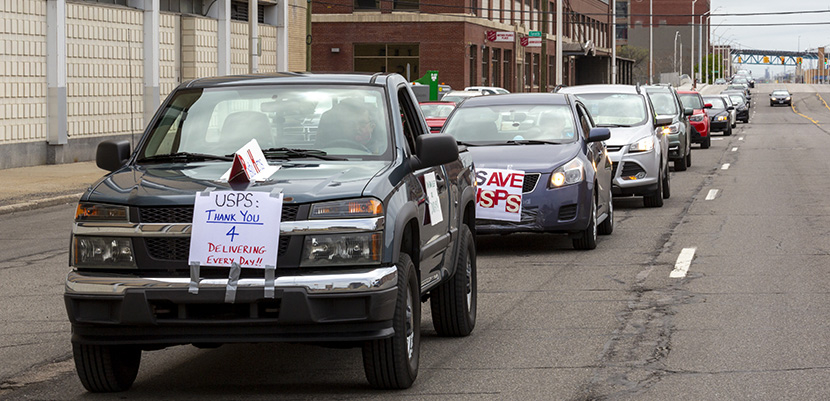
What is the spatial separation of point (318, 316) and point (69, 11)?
75.2ft

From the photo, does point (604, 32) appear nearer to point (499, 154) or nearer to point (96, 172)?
point (96, 172)

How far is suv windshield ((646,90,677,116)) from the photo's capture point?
25125 mm

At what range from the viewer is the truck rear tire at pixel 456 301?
791cm

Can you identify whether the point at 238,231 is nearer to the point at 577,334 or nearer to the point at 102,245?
the point at 102,245

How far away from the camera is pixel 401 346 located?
20.3ft

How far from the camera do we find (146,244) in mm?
5973

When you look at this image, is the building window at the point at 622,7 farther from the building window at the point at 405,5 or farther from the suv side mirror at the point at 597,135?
the suv side mirror at the point at 597,135

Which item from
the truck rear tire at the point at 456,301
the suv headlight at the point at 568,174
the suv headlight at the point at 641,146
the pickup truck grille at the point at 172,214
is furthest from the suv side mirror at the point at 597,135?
the pickup truck grille at the point at 172,214

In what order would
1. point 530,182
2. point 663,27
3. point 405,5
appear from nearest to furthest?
point 530,182 < point 405,5 < point 663,27

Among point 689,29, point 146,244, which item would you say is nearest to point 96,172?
point 146,244

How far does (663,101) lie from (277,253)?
2035 cm

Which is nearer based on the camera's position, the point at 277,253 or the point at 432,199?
the point at 277,253

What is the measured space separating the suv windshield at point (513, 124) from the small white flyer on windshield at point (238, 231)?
24.4 ft

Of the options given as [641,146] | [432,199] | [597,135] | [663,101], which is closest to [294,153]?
[432,199]
